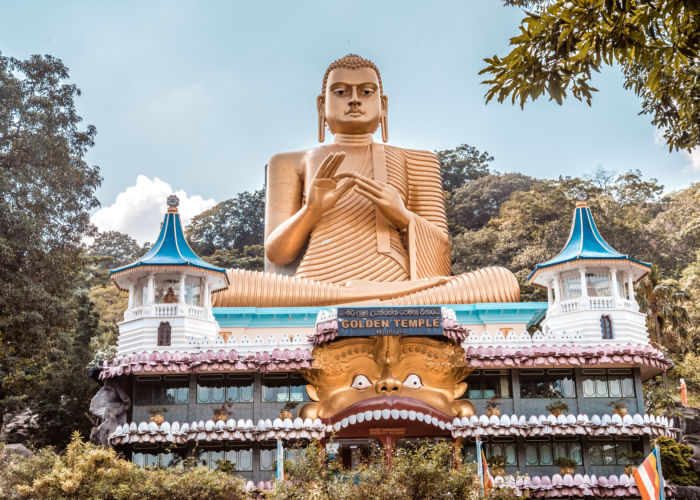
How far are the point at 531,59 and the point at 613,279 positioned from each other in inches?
448

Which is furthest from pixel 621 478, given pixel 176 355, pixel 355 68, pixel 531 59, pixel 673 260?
pixel 673 260

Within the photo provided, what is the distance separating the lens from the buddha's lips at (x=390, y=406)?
54.0 feet

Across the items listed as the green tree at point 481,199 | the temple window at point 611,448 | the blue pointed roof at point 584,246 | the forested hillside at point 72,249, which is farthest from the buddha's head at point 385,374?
the green tree at point 481,199

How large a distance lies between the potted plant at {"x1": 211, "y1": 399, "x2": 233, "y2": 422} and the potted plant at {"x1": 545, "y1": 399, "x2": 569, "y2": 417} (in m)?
6.98

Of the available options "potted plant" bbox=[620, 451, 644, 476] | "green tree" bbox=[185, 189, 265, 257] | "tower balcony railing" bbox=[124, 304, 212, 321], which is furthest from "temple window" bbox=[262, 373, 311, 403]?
"green tree" bbox=[185, 189, 265, 257]

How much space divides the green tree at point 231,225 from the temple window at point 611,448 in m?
32.2

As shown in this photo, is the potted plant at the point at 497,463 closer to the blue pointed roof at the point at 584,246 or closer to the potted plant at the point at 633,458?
the potted plant at the point at 633,458

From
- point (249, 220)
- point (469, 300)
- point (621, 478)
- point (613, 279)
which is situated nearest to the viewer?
point (621, 478)

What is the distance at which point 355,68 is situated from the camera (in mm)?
23062

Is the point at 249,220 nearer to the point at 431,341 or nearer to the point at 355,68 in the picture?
the point at 355,68

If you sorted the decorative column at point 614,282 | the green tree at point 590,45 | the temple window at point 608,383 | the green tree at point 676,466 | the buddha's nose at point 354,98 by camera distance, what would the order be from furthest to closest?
the buddha's nose at point 354,98 < the green tree at point 676,466 < the decorative column at point 614,282 < the temple window at point 608,383 < the green tree at point 590,45

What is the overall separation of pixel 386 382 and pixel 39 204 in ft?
31.2

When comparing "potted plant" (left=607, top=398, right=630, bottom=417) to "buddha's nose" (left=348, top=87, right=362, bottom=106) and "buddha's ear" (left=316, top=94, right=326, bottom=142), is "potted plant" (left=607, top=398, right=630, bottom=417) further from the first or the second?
"buddha's ear" (left=316, top=94, right=326, bottom=142)

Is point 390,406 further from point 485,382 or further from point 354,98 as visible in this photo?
point 354,98
